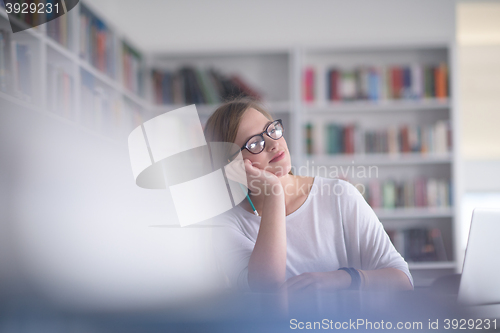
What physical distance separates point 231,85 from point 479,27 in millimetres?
1974

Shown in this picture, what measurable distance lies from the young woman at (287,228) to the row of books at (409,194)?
2.02 metres

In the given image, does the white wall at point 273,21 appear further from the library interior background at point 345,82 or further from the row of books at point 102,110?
the row of books at point 102,110

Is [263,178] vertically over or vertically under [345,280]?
over

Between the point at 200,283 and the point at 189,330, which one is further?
the point at 200,283

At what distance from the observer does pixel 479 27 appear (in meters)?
3.14

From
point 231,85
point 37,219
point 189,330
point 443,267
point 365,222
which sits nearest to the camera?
point 189,330

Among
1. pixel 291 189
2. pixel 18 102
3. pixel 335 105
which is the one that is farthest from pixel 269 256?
pixel 335 105

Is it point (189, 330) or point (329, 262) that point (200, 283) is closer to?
point (189, 330)

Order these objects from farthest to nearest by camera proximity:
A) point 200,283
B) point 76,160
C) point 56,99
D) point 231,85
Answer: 1. point 231,85
2. point 56,99
3. point 76,160
4. point 200,283

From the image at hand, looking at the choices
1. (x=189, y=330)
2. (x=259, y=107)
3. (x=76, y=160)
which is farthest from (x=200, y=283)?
(x=76, y=160)

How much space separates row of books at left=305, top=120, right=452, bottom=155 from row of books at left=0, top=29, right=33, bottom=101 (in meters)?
1.84

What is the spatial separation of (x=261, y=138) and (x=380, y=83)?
235 centimetres

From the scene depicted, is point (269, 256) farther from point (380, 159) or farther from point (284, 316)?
point (380, 159)

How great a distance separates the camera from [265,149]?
0.84m
